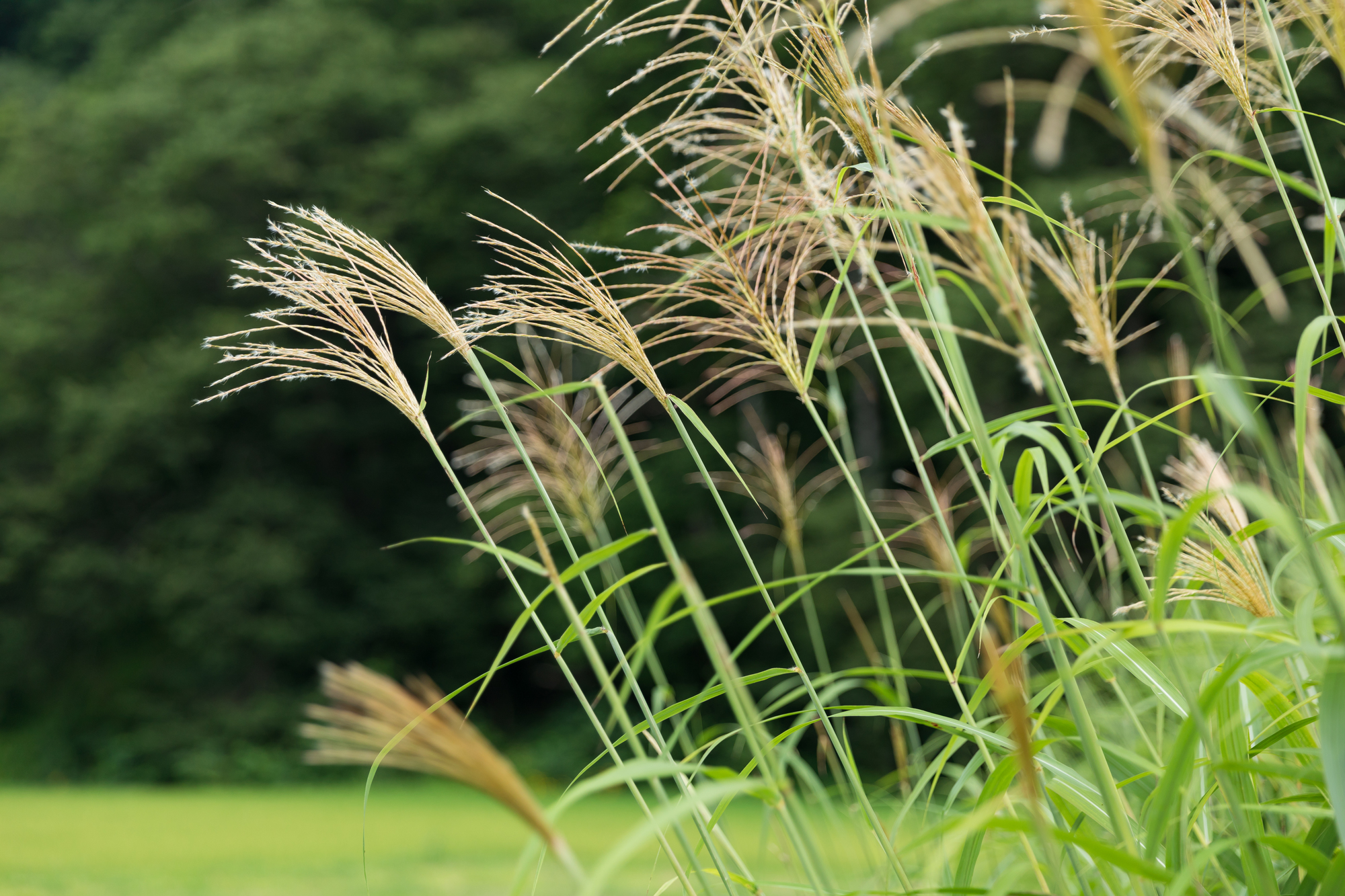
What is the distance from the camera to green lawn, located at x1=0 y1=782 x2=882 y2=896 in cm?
514

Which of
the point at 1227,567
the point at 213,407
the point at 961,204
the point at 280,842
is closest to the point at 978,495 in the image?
the point at 1227,567

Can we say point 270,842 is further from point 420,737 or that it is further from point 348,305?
point 420,737

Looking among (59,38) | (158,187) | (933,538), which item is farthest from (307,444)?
(933,538)

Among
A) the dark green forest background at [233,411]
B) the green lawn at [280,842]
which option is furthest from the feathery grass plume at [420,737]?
the dark green forest background at [233,411]

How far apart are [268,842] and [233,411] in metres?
6.78

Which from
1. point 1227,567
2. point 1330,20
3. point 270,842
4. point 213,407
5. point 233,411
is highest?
point 1330,20

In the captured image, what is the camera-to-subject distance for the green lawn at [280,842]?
16.9 ft

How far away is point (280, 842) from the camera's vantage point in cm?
685

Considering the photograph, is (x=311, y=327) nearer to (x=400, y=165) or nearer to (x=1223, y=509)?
(x=1223, y=509)

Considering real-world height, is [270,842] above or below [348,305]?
below

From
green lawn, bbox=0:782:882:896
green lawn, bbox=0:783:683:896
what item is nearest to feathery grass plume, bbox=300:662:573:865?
green lawn, bbox=0:782:882:896

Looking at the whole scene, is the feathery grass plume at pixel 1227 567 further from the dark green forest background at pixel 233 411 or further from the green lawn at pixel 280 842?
the dark green forest background at pixel 233 411

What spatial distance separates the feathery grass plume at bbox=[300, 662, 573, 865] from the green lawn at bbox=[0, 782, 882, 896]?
127 inches

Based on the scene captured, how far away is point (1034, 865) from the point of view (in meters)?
0.76
